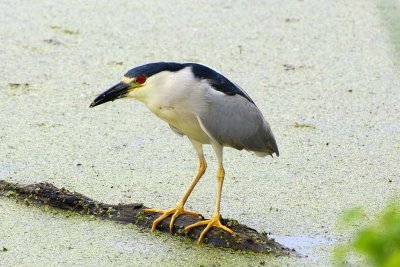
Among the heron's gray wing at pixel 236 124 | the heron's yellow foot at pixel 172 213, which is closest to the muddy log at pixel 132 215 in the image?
the heron's yellow foot at pixel 172 213

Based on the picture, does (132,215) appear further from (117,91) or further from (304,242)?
(304,242)

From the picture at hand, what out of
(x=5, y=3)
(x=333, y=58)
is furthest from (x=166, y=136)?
(x=5, y=3)

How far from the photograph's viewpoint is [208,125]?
Answer: 8.88 feet

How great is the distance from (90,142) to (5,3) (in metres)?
1.68

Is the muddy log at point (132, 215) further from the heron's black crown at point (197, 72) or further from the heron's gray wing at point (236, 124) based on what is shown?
the heron's black crown at point (197, 72)

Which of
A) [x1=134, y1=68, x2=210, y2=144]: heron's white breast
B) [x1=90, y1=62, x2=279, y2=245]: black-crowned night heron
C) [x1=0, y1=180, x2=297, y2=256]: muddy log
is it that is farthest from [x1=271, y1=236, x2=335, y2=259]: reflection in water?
[x1=134, y1=68, x2=210, y2=144]: heron's white breast

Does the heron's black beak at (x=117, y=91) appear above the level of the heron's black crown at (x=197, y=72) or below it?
below

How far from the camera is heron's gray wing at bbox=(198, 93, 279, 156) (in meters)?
2.72

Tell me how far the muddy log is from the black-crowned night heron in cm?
2

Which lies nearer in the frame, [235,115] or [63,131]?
[235,115]

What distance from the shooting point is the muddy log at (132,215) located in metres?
2.64

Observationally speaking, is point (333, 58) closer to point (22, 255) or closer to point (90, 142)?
point (90, 142)

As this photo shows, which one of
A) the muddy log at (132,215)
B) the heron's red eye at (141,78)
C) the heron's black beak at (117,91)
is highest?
the heron's red eye at (141,78)

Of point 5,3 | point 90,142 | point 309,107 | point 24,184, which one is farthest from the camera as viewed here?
point 5,3
